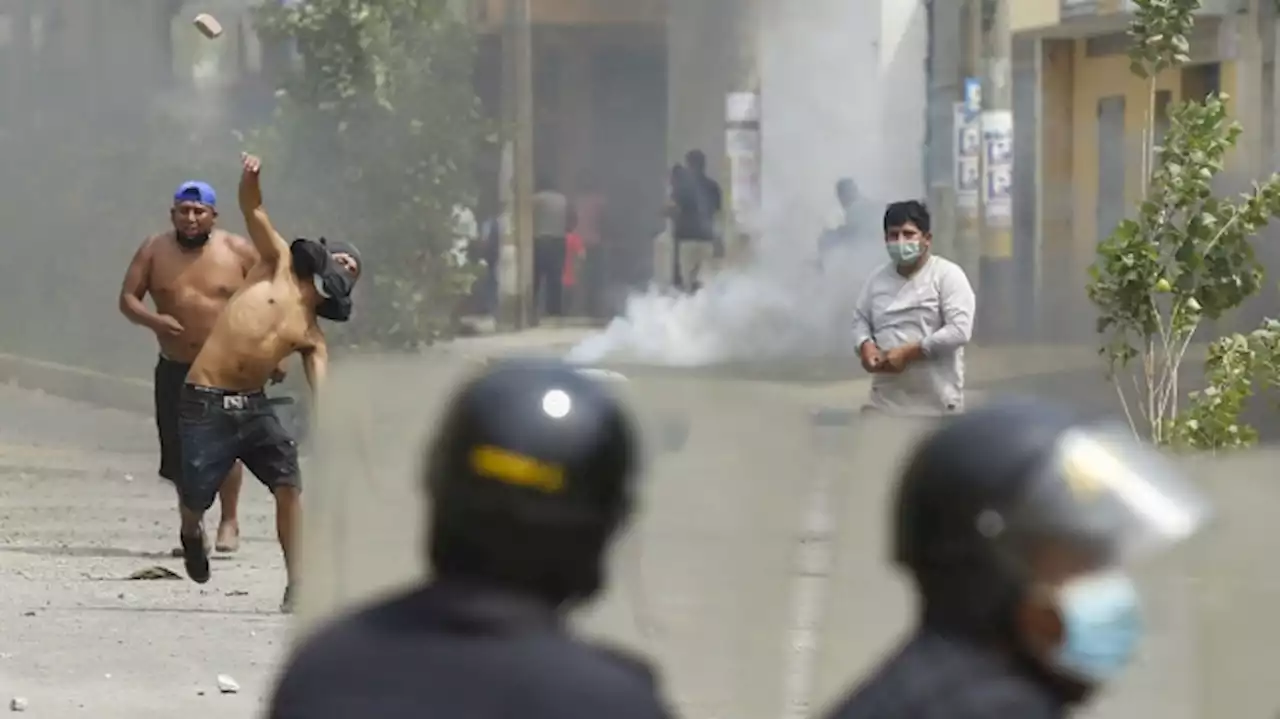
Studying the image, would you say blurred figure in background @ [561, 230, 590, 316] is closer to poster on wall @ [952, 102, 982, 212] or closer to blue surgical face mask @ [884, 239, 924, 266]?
poster on wall @ [952, 102, 982, 212]

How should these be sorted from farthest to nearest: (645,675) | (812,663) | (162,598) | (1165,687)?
(162,598) → (812,663) → (1165,687) → (645,675)

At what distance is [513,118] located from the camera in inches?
486

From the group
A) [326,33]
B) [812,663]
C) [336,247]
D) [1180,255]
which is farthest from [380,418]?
[326,33]

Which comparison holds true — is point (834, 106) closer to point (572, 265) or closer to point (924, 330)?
point (572, 265)

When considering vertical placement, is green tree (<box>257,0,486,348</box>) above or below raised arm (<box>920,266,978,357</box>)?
above

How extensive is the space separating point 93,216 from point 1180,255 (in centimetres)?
682

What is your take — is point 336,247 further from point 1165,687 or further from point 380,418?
point 1165,687

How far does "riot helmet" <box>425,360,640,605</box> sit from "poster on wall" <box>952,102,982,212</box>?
34.1 feet

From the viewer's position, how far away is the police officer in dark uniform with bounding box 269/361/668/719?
7.00ft

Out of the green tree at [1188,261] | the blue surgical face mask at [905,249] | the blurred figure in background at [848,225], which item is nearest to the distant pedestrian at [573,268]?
the blurred figure in background at [848,225]

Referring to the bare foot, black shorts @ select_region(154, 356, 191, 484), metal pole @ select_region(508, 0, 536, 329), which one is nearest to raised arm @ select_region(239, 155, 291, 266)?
black shorts @ select_region(154, 356, 191, 484)

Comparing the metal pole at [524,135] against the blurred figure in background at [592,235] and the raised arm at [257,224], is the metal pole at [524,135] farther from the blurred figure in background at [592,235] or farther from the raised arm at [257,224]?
the raised arm at [257,224]

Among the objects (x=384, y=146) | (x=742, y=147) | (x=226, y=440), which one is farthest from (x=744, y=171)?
(x=226, y=440)

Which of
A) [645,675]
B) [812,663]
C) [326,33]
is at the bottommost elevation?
[812,663]
